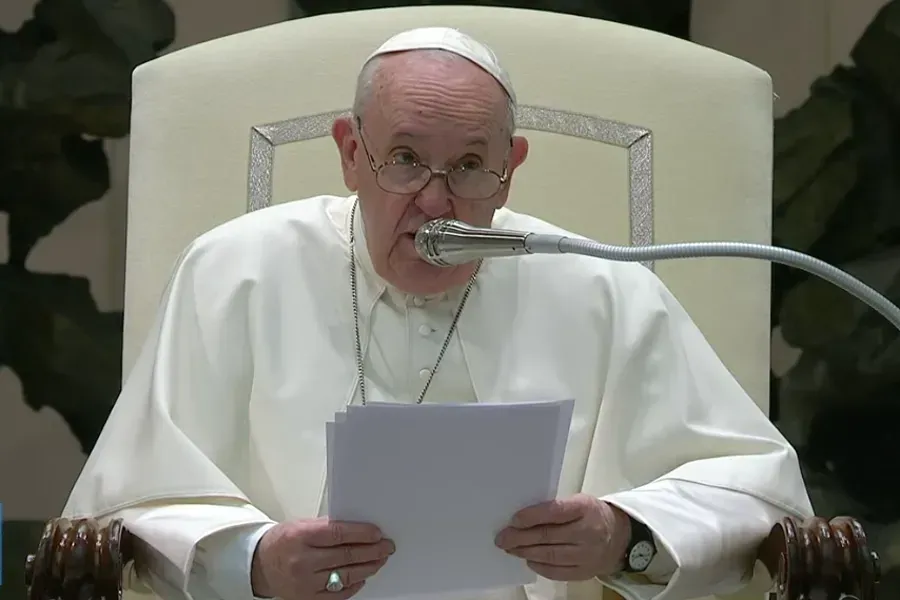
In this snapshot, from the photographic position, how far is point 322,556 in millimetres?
1727

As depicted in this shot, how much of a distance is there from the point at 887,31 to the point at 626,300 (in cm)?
180

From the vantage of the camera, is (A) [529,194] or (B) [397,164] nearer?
(B) [397,164]

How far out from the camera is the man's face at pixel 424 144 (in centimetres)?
210

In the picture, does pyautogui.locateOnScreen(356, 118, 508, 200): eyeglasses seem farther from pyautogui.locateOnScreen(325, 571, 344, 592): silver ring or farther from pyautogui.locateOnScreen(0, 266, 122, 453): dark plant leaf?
pyautogui.locateOnScreen(0, 266, 122, 453): dark plant leaf

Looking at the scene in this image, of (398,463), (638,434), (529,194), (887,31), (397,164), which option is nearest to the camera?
(398,463)

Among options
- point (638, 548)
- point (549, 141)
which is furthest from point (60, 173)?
point (638, 548)

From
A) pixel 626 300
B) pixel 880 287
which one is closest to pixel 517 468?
pixel 626 300

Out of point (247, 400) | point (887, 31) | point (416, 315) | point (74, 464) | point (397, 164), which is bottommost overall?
point (74, 464)

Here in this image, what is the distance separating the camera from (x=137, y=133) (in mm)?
2719

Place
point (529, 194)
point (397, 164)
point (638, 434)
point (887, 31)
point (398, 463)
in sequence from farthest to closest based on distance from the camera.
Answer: point (887, 31)
point (529, 194)
point (638, 434)
point (397, 164)
point (398, 463)

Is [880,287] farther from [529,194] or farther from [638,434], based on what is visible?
[638,434]

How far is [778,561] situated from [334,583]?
0.65 m

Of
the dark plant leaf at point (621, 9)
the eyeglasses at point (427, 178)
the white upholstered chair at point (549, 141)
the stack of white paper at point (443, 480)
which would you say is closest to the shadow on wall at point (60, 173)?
the dark plant leaf at point (621, 9)

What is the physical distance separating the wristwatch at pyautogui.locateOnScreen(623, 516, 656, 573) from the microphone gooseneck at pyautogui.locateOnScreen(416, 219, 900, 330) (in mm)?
479
